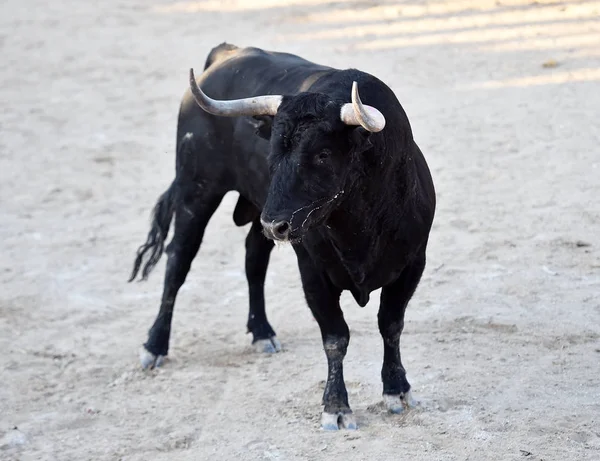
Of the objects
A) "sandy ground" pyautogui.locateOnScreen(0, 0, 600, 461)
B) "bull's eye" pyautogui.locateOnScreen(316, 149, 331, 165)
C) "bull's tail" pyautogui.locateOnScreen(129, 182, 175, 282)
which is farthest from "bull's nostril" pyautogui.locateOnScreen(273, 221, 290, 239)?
"bull's tail" pyautogui.locateOnScreen(129, 182, 175, 282)

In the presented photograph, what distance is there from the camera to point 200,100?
515 cm

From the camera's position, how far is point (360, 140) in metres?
4.86

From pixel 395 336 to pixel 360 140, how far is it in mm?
1109

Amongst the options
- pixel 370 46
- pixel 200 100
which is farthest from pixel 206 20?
pixel 200 100

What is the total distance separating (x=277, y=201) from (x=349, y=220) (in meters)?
0.50

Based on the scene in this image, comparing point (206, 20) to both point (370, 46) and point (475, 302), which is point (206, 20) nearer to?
point (370, 46)

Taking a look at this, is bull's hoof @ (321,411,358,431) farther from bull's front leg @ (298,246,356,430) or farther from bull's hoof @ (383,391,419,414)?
bull's hoof @ (383,391,419,414)

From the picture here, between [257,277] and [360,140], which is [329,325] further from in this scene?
[257,277]

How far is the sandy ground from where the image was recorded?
18.0ft

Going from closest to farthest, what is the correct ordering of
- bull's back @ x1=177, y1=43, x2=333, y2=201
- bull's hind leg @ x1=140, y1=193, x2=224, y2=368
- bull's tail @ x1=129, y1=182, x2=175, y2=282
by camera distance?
bull's back @ x1=177, y1=43, x2=333, y2=201
bull's hind leg @ x1=140, y1=193, x2=224, y2=368
bull's tail @ x1=129, y1=182, x2=175, y2=282

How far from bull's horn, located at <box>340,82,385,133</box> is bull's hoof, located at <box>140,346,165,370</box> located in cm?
246

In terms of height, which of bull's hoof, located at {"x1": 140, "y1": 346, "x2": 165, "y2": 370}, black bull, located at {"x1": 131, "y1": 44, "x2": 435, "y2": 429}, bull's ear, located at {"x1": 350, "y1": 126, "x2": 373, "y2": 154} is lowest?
bull's hoof, located at {"x1": 140, "y1": 346, "x2": 165, "y2": 370}

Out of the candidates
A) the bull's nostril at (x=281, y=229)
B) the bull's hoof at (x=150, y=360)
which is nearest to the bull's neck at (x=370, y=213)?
the bull's nostril at (x=281, y=229)

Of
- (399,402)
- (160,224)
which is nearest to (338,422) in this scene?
(399,402)
